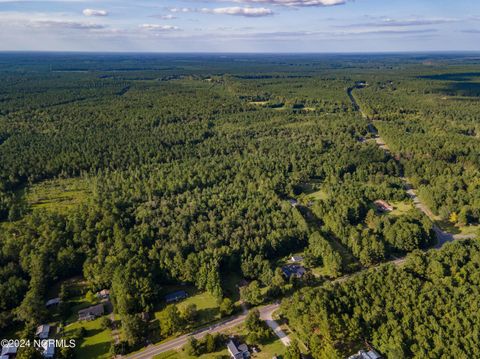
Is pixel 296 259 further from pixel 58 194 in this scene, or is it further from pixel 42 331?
pixel 58 194

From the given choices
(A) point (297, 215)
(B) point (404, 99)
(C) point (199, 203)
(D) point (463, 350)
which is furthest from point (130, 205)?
(B) point (404, 99)

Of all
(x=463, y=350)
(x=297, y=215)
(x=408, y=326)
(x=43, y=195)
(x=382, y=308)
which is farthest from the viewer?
(x=43, y=195)

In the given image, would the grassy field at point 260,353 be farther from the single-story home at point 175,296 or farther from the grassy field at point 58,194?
the grassy field at point 58,194

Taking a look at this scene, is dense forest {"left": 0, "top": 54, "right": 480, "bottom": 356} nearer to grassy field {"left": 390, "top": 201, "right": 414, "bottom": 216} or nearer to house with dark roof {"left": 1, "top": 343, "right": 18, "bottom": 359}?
grassy field {"left": 390, "top": 201, "right": 414, "bottom": 216}

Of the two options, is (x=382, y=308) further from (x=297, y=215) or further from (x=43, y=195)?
(x=43, y=195)

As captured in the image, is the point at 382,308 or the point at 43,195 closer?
the point at 382,308

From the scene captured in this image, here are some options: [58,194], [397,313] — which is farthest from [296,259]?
[58,194]
